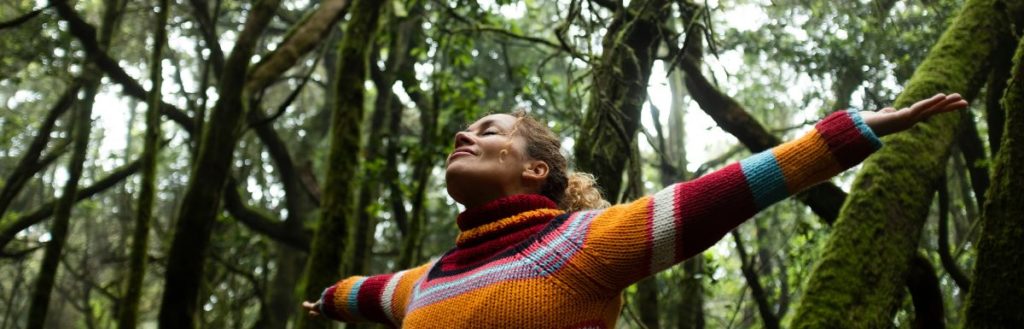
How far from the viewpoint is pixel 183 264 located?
425 centimetres

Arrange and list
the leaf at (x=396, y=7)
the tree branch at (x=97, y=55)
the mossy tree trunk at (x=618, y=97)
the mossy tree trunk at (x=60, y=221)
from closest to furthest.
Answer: the mossy tree trunk at (x=618, y=97)
the mossy tree trunk at (x=60, y=221)
the tree branch at (x=97, y=55)
the leaf at (x=396, y=7)

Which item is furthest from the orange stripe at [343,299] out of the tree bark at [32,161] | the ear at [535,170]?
the tree bark at [32,161]

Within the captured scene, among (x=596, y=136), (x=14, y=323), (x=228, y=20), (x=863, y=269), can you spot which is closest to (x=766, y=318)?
(x=596, y=136)

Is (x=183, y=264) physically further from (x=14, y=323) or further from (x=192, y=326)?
(x=14, y=323)

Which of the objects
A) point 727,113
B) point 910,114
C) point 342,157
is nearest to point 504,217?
point 910,114

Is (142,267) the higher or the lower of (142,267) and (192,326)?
the higher

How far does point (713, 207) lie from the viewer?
1727 mm

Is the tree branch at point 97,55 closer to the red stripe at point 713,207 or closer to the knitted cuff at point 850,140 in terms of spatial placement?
the red stripe at point 713,207

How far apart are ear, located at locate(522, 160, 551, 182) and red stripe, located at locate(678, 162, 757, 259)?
0.49m

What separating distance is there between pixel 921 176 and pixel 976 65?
2.38ft

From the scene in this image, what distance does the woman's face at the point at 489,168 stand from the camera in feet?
6.91

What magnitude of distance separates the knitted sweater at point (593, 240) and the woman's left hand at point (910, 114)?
0.16 feet

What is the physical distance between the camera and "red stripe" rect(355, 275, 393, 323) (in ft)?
8.43

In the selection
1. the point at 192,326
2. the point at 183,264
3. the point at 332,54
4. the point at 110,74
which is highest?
the point at 332,54
